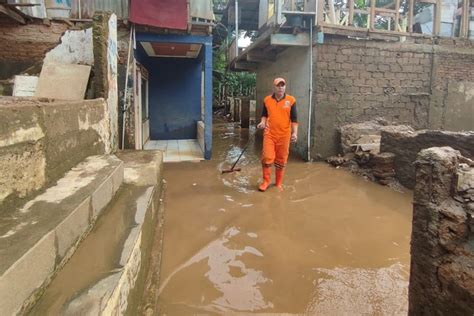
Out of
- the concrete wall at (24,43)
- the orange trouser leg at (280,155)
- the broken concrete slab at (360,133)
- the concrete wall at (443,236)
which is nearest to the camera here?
the concrete wall at (443,236)

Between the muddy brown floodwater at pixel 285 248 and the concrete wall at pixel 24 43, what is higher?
the concrete wall at pixel 24 43

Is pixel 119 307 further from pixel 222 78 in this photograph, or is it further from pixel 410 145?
pixel 222 78

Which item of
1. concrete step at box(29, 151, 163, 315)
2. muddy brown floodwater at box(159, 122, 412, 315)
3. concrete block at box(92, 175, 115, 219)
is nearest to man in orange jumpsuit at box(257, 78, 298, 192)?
muddy brown floodwater at box(159, 122, 412, 315)

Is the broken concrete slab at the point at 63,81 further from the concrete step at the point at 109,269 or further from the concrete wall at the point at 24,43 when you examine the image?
the concrete wall at the point at 24,43

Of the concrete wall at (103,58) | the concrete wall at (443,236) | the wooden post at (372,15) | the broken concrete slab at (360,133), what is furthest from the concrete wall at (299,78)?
the concrete wall at (443,236)

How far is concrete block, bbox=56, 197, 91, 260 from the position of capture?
180 cm

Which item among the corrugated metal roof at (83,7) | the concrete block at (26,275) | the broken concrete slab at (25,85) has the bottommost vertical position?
the concrete block at (26,275)

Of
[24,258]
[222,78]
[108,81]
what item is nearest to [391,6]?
[108,81]

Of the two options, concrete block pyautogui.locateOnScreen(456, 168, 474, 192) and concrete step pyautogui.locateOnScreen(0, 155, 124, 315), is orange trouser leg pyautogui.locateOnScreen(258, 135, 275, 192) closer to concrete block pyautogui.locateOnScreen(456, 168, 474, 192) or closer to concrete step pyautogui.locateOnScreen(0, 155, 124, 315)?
concrete step pyautogui.locateOnScreen(0, 155, 124, 315)

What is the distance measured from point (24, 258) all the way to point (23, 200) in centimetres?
68

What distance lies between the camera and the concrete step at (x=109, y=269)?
5.08 ft

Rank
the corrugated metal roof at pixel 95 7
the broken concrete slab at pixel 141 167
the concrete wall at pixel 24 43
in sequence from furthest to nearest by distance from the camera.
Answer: the corrugated metal roof at pixel 95 7, the concrete wall at pixel 24 43, the broken concrete slab at pixel 141 167

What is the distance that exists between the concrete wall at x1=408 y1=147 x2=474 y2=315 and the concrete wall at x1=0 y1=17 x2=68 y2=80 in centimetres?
618

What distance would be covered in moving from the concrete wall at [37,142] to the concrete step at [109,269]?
461 mm
